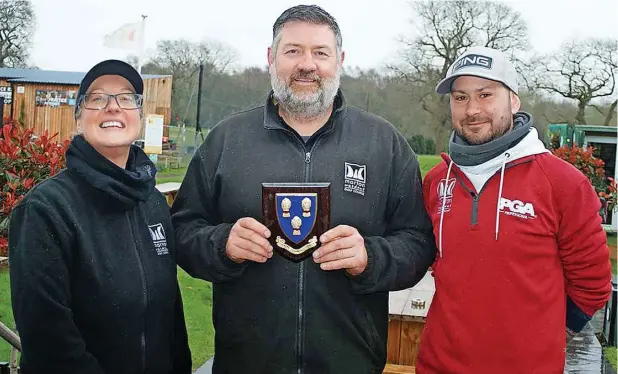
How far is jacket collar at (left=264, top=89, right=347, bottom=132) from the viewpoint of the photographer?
3018 mm

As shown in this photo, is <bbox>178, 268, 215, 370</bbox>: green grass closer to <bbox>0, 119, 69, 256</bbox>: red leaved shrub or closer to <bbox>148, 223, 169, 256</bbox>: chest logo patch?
<bbox>0, 119, 69, 256</bbox>: red leaved shrub

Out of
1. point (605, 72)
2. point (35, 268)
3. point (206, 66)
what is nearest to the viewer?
point (35, 268)

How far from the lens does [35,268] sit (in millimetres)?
2359

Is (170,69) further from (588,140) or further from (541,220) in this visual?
(541,220)

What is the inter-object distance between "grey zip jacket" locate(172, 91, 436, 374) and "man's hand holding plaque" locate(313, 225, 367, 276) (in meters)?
0.15

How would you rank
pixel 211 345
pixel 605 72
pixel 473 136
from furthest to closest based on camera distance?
pixel 605 72
pixel 211 345
pixel 473 136

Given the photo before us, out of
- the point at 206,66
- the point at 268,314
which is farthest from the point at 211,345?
the point at 206,66

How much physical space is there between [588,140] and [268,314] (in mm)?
14192

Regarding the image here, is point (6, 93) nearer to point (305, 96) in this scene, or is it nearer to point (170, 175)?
point (170, 175)

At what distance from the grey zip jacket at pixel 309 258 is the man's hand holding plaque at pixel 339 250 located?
145 millimetres

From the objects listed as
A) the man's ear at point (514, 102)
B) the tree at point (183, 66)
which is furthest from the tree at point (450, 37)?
the man's ear at point (514, 102)

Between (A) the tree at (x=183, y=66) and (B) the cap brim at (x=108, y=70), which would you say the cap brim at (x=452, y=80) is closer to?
(B) the cap brim at (x=108, y=70)

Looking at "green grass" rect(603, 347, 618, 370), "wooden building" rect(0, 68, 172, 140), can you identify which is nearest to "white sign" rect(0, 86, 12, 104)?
"wooden building" rect(0, 68, 172, 140)

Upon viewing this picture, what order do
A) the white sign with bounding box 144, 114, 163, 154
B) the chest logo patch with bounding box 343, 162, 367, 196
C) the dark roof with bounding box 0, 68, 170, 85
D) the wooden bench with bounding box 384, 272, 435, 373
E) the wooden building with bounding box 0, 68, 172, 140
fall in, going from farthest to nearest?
1. the dark roof with bounding box 0, 68, 170, 85
2. the wooden building with bounding box 0, 68, 172, 140
3. the white sign with bounding box 144, 114, 163, 154
4. the wooden bench with bounding box 384, 272, 435, 373
5. the chest logo patch with bounding box 343, 162, 367, 196
